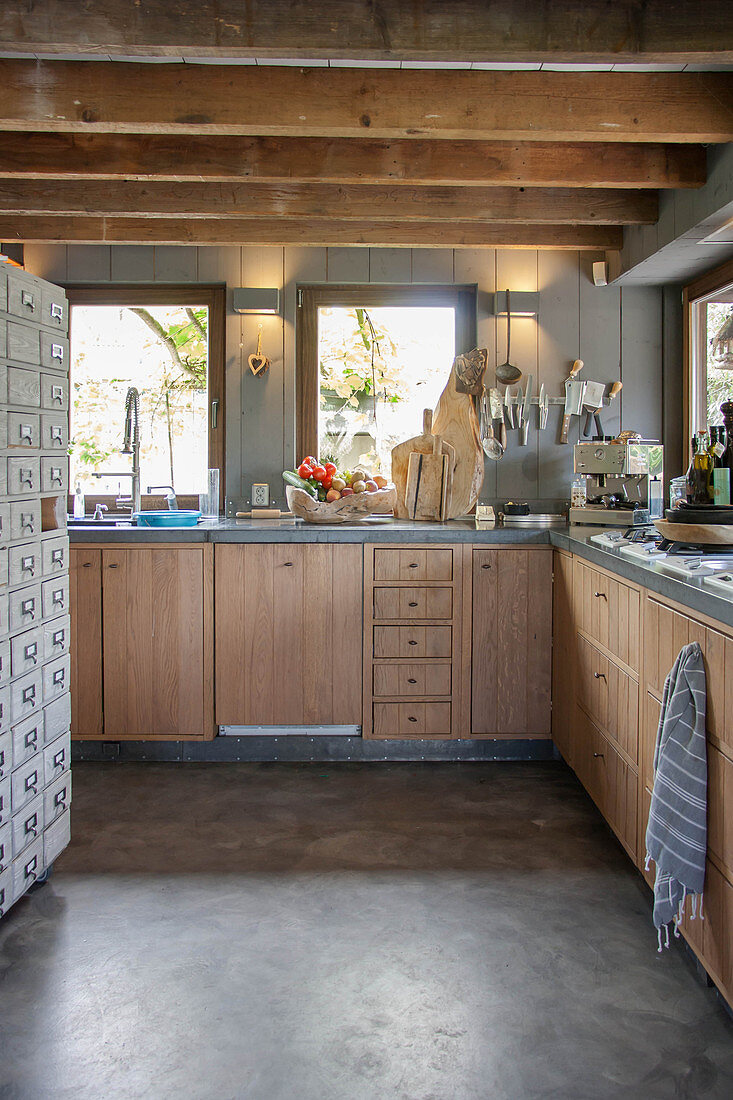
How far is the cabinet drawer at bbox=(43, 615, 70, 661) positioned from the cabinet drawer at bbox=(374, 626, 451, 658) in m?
1.34

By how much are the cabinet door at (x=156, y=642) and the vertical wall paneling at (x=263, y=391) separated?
0.81 m

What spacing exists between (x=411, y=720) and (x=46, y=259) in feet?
9.18

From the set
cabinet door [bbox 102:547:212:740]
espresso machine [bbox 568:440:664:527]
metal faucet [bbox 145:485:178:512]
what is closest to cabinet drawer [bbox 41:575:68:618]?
cabinet door [bbox 102:547:212:740]

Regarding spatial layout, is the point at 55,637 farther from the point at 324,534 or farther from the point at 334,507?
the point at 334,507

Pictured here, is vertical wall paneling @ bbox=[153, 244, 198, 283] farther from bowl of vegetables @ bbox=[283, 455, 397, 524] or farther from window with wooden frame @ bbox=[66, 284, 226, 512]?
bowl of vegetables @ bbox=[283, 455, 397, 524]

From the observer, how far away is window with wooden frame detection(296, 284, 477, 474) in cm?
413

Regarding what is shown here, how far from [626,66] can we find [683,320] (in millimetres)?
1598

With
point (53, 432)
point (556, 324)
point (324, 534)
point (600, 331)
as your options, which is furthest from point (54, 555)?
point (600, 331)

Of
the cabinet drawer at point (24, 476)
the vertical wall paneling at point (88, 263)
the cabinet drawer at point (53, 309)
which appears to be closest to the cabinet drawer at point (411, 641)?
the cabinet drawer at point (24, 476)

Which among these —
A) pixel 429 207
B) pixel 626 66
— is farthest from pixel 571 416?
pixel 626 66

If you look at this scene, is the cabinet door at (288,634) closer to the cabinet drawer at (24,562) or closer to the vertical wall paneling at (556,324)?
the cabinet drawer at (24,562)

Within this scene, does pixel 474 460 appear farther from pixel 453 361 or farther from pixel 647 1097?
pixel 647 1097

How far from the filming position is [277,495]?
4105 mm

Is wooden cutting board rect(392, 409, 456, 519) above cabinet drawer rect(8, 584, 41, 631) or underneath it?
Result: above
